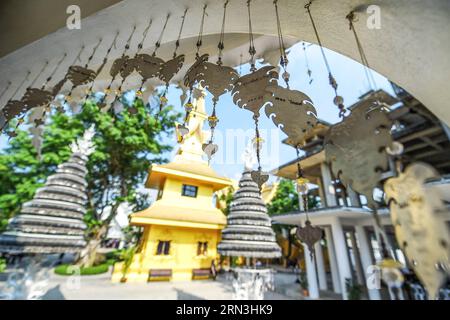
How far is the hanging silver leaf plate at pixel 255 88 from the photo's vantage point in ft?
4.06

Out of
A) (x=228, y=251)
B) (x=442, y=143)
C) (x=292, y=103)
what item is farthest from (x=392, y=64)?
(x=442, y=143)

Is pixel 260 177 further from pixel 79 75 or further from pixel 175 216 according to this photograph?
pixel 175 216

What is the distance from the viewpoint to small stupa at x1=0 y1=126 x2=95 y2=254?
4461mm

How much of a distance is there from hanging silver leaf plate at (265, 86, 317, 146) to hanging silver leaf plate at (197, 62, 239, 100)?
0.36 m

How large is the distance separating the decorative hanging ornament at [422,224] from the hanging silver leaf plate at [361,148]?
73 mm

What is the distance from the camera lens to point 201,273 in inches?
388

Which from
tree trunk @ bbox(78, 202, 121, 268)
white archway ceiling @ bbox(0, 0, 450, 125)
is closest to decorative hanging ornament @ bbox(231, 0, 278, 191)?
white archway ceiling @ bbox(0, 0, 450, 125)

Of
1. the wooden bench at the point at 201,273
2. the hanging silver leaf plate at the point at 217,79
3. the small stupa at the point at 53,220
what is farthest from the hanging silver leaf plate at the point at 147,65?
the wooden bench at the point at 201,273

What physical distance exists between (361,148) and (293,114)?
41 cm

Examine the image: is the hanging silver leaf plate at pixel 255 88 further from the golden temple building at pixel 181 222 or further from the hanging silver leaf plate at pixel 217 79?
the golden temple building at pixel 181 222

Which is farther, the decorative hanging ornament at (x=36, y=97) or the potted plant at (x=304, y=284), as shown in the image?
the potted plant at (x=304, y=284)

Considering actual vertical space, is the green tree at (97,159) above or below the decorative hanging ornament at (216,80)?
above

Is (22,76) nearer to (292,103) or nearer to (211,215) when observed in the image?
(292,103)

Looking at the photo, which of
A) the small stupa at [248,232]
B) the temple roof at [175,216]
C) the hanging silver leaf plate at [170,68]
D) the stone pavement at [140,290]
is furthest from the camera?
the temple roof at [175,216]
